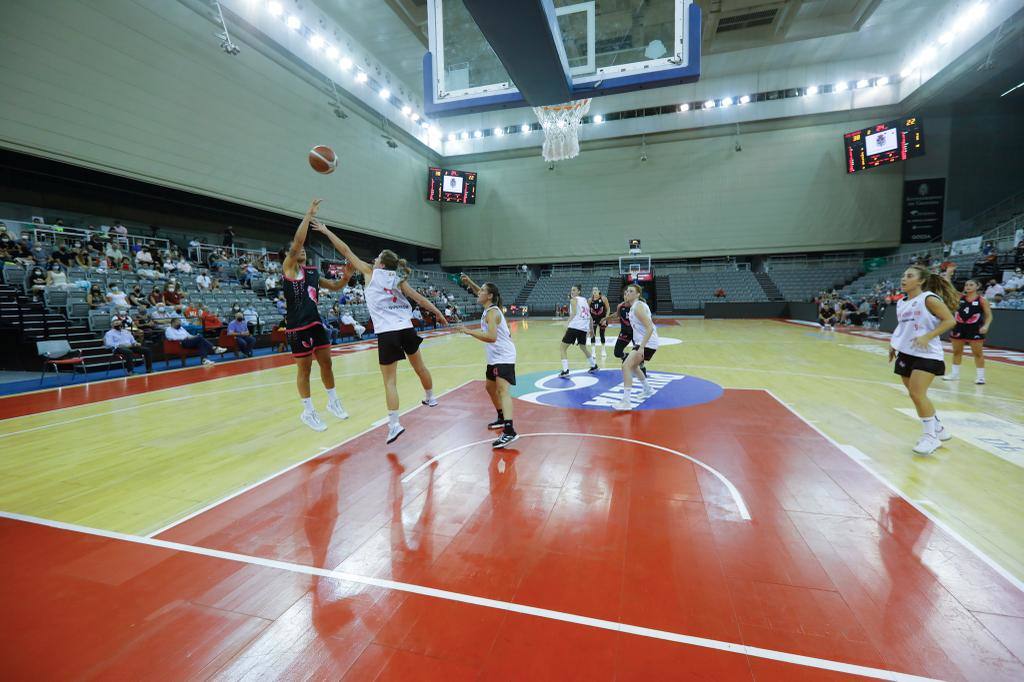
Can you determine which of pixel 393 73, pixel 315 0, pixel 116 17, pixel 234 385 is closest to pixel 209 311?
pixel 234 385

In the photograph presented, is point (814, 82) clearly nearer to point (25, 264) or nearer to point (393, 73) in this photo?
point (393, 73)

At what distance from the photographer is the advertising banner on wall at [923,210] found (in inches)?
994

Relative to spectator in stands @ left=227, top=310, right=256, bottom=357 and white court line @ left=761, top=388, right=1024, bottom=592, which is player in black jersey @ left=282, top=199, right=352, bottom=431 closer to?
white court line @ left=761, top=388, right=1024, bottom=592

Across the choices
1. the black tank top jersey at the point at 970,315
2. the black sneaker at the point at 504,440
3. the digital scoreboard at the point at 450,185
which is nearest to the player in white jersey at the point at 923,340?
the black sneaker at the point at 504,440

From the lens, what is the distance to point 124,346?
34.0ft

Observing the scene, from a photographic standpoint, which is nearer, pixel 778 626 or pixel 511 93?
pixel 778 626

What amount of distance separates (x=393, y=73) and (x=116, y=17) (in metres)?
14.7

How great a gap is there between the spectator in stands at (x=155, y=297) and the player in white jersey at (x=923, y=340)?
16266mm

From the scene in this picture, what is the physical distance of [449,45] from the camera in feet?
24.3

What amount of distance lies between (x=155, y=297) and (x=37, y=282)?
91.4 inches

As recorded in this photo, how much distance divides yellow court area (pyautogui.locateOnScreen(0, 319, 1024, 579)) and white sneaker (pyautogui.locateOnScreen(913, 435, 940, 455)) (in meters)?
0.09

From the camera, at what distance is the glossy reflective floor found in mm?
2041

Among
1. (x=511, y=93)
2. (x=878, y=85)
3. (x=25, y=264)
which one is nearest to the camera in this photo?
(x=511, y=93)

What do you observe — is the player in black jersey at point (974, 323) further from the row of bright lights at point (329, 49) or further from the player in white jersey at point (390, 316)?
the row of bright lights at point (329, 49)
